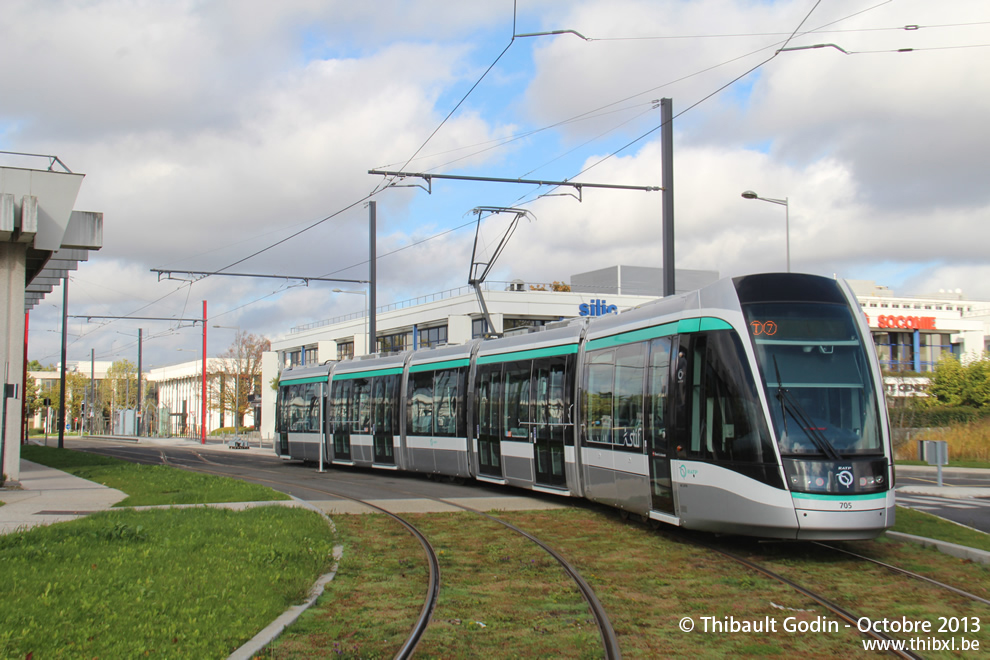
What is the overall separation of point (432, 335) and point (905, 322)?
107 ft

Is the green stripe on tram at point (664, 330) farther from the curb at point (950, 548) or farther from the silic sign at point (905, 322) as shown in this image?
the silic sign at point (905, 322)

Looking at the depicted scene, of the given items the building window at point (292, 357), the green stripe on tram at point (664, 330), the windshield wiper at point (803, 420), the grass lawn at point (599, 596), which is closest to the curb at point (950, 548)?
the grass lawn at point (599, 596)

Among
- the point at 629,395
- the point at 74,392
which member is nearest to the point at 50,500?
the point at 629,395

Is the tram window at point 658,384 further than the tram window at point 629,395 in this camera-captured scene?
No

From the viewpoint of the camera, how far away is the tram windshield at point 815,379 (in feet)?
32.4

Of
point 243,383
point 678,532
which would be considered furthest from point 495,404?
point 243,383

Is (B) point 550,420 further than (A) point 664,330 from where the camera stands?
Yes

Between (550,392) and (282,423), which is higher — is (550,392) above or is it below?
above

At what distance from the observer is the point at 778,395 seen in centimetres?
999

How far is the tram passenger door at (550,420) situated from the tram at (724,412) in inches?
1.5

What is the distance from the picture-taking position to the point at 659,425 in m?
11.8

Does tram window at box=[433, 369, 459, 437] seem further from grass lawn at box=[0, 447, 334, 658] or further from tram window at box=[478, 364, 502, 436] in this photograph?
grass lawn at box=[0, 447, 334, 658]

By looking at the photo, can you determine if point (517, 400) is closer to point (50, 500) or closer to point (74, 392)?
point (50, 500)

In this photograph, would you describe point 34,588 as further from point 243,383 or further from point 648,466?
point 243,383
